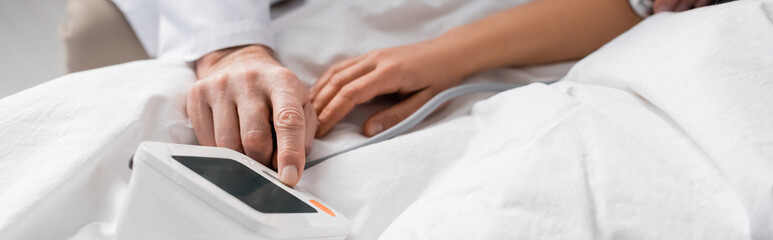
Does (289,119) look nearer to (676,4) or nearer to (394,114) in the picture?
(394,114)

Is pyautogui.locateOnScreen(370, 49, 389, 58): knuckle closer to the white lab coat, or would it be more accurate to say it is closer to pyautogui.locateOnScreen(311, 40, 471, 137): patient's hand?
pyautogui.locateOnScreen(311, 40, 471, 137): patient's hand

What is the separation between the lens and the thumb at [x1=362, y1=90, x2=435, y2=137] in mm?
587

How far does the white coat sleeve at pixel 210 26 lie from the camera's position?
2.24 ft

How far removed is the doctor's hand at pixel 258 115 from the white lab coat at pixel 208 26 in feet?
0.40

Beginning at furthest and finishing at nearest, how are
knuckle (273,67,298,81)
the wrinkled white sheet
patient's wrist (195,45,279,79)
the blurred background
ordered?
the blurred background → patient's wrist (195,45,279,79) → knuckle (273,67,298,81) → the wrinkled white sheet

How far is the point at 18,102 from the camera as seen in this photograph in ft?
1.56

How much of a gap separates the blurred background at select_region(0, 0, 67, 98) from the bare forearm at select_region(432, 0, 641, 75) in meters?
1.02

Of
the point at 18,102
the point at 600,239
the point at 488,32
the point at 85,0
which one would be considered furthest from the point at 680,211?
the point at 85,0

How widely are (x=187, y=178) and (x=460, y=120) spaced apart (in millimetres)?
270

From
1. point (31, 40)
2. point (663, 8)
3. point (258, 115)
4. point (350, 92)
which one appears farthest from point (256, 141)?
point (31, 40)

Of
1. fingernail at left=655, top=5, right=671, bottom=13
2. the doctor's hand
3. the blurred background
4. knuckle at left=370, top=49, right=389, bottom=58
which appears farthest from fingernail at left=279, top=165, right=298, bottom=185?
the blurred background

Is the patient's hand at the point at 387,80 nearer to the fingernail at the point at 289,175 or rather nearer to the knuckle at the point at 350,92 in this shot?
the knuckle at the point at 350,92

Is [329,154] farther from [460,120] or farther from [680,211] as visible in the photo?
A: [680,211]

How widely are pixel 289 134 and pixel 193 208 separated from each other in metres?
0.14
